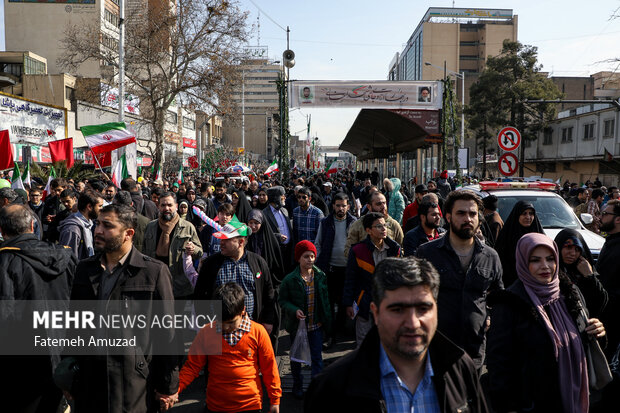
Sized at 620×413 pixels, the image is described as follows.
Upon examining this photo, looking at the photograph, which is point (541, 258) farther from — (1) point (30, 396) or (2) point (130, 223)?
(1) point (30, 396)

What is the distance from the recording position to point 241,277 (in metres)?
4.70

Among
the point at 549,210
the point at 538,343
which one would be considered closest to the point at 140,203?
the point at 549,210

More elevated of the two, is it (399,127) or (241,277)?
(399,127)

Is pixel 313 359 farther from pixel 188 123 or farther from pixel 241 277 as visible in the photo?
pixel 188 123

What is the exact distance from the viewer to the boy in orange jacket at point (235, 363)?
358cm

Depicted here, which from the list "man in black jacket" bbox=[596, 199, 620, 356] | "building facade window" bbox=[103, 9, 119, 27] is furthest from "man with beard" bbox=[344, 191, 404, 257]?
"building facade window" bbox=[103, 9, 119, 27]

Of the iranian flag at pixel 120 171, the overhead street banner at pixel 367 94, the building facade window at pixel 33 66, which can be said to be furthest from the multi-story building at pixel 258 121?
the iranian flag at pixel 120 171

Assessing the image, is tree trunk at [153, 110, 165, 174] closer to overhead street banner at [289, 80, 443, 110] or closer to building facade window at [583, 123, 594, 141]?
overhead street banner at [289, 80, 443, 110]

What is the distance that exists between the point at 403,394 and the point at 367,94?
17490 millimetres

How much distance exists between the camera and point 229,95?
28.2 meters

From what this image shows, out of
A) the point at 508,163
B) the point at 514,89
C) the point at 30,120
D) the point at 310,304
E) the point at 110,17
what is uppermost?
the point at 110,17

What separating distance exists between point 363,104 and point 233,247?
1490 centimetres

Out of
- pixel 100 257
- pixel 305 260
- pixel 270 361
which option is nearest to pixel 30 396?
pixel 100 257

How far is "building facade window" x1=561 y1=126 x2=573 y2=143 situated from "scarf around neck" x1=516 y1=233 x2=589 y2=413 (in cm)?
4166
